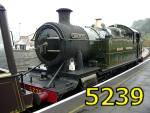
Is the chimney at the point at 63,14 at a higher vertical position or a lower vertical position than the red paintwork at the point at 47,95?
higher

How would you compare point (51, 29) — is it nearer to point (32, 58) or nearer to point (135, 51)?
point (135, 51)

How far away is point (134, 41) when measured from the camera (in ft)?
52.3

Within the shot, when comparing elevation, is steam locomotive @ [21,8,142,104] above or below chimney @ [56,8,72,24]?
below

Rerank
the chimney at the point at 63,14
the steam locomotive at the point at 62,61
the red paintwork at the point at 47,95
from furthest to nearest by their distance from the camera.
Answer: the chimney at the point at 63,14, the steam locomotive at the point at 62,61, the red paintwork at the point at 47,95

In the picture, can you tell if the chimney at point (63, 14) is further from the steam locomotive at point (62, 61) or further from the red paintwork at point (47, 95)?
the red paintwork at point (47, 95)

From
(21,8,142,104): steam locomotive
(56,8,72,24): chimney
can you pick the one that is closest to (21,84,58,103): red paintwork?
(21,8,142,104): steam locomotive

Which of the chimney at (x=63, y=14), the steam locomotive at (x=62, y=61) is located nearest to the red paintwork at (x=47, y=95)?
the steam locomotive at (x=62, y=61)

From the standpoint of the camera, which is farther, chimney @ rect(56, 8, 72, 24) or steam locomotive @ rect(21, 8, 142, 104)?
chimney @ rect(56, 8, 72, 24)

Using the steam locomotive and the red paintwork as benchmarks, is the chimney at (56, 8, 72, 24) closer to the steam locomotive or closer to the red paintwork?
the steam locomotive

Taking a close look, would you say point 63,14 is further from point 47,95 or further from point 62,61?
point 47,95

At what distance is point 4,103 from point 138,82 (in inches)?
302

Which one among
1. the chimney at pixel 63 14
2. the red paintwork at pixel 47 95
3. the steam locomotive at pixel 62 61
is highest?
the chimney at pixel 63 14

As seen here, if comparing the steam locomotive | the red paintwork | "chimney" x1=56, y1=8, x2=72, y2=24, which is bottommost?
the red paintwork

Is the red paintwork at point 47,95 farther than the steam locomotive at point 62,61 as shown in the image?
No
